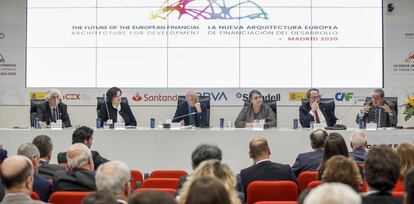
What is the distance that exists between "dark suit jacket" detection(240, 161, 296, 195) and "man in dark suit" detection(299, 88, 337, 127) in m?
3.54

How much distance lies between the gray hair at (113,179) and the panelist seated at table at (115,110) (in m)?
5.20

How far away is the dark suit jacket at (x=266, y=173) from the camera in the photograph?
4.76m

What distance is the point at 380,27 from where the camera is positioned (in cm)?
997

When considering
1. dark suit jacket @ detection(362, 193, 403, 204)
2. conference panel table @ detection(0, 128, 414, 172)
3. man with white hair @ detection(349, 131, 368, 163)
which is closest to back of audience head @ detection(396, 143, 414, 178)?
dark suit jacket @ detection(362, 193, 403, 204)

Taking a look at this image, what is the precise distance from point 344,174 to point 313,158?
2.07m

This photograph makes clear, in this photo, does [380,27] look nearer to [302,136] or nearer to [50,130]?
[302,136]

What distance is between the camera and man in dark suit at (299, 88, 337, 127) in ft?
27.1

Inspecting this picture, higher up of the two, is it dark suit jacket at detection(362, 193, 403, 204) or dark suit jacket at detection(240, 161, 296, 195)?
dark suit jacket at detection(362, 193, 403, 204)

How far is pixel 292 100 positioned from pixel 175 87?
2.04m

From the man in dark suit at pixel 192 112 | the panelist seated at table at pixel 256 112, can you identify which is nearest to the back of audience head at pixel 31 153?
the man in dark suit at pixel 192 112

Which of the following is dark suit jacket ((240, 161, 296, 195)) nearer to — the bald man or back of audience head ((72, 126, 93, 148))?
back of audience head ((72, 126, 93, 148))

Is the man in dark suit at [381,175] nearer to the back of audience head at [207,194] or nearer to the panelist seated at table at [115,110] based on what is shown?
the back of audience head at [207,194]

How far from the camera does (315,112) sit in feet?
27.2

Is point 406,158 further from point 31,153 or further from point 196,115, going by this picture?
point 196,115
